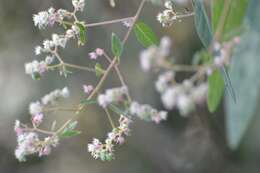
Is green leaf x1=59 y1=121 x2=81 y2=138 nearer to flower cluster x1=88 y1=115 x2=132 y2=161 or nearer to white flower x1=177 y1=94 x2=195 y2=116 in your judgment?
flower cluster x1=88 y1=115 x2=132 y2=161

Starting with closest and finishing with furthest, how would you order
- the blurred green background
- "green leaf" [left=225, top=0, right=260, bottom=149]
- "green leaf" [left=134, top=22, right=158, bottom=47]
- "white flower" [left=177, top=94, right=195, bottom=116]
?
"white flower" [left=177, top=94, right=195, bottom=116], "green leaf" [left=134, top=22, right=158, bottom=47], "green leaf" [left=225, top=0, right=260, bottom=149], the blurred green background

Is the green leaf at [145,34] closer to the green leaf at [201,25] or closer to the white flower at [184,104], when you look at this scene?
the green leaf at [201,25]

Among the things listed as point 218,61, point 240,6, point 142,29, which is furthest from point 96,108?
→ point 218,61

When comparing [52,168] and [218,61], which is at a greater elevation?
[52,168]

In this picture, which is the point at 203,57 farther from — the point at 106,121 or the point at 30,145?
the point at 106,121

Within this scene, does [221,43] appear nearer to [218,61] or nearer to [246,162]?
[218,61]

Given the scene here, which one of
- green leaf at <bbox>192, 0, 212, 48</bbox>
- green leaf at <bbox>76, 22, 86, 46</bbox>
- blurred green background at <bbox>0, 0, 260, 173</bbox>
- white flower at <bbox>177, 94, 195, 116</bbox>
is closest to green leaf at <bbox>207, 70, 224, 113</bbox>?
green leaf at <bbox>192, 0, 212, 48</bbox>
